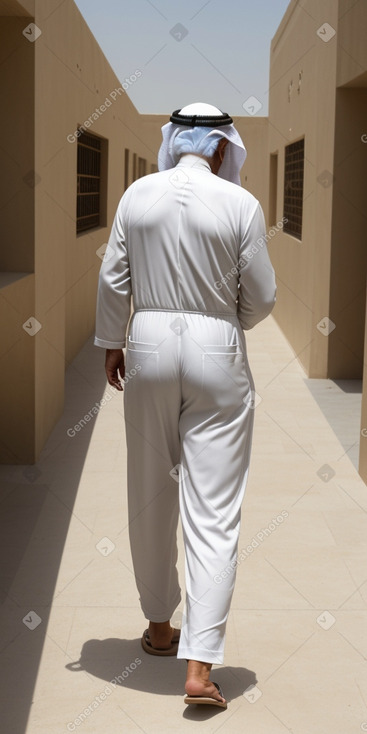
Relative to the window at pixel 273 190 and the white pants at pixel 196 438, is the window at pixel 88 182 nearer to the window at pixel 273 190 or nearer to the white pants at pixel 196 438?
the window at pixel 273 190

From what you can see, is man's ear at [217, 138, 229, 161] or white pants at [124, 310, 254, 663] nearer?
white pants at [124, 310, 254, 663]

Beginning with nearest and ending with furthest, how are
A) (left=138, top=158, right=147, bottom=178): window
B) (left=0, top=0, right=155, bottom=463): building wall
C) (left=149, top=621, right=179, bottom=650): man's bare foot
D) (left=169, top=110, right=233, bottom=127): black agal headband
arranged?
1. (left=169, top=110, right=233, bottom=127): black agal headband
2. (left=149, top=621, right=179, bottom=650): man's bare foot
3. (left=0, top=0, right=155, bottom=463): building wall
4. (left=138, top=158, right=147, bottom=178): window

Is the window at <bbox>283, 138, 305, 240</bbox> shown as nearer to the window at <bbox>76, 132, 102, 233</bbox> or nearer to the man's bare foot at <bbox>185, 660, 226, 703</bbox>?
the window at <bbox>76, 132, 102, 233</bbox>

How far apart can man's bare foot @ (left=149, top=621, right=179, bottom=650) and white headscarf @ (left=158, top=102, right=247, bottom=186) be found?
5.19 feet

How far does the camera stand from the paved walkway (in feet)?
10.6

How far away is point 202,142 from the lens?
3420 millimetres

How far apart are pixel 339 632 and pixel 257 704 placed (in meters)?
0.68

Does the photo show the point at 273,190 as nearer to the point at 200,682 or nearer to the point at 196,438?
the point at 196,438

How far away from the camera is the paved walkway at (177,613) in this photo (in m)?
3.24

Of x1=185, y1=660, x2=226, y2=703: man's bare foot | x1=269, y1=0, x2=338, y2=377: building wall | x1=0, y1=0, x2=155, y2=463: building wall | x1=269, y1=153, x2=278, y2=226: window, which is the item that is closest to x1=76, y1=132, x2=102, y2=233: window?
x1=269, y1=0, x2=338, y2=377: building wall

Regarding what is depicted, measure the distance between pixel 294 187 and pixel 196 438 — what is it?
951 centimetres

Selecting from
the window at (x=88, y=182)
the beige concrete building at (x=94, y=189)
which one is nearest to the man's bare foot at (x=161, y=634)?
the beige concrete building at (x=94, y=189)

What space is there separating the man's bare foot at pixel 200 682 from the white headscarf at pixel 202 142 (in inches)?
63.6

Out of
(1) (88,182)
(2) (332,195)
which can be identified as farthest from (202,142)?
(1) (88,182)
